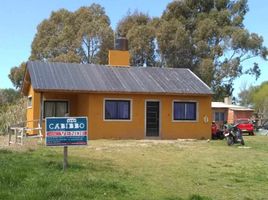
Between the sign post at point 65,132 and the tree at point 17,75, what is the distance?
49.5 metres

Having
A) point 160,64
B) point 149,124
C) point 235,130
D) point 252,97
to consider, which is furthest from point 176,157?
point 252,97

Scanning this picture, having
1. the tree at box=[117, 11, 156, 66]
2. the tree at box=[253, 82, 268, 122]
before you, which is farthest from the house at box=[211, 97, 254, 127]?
the tree at box=[253, 82, 268, 122]

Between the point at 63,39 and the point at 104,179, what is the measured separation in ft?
152

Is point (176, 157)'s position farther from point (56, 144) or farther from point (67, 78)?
point (67, 78)

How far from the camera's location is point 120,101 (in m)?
29.4

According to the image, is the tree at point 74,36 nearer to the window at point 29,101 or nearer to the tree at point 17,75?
the tree at point 17,75

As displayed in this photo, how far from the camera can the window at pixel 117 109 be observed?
96.0 feet

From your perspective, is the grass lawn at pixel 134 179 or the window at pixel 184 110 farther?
the window at pixel 184 110

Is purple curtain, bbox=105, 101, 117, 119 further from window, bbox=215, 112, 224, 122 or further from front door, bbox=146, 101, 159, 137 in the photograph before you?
window, bbox=215, 112, 224, 122

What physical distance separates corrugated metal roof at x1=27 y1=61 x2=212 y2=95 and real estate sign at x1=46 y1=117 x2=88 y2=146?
15.3 meters

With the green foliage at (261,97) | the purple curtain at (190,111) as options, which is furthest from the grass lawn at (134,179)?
the green foliage at (261,97)

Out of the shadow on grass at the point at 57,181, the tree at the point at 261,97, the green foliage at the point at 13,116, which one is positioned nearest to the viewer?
the shadow on grass at the point at 57,181

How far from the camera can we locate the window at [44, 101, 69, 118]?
29.9 metres

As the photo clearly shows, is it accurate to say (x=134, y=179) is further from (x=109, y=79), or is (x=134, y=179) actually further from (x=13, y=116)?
(x=13, y=116)
